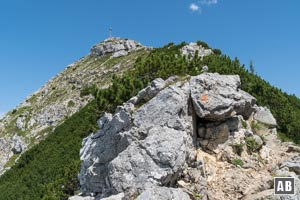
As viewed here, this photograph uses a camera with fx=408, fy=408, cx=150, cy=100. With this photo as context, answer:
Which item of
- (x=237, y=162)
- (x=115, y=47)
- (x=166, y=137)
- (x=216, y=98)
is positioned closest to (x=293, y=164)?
(x=237, y=162)

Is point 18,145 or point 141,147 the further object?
point 18,145

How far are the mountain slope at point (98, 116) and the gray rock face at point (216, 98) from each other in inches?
81.6

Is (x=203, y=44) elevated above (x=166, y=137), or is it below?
above

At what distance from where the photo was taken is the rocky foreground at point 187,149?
16.1 metres

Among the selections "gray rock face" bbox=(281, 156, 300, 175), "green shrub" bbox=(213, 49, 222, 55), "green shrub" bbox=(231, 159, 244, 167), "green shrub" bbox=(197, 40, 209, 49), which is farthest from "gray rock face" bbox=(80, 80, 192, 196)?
"green shrub" bbox=(197, 40, 209, 49)

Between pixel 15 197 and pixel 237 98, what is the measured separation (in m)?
29.1

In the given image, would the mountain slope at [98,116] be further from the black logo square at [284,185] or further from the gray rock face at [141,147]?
the black logo square at [284,185]

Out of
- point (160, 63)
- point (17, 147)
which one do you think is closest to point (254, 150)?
point (160, 63)

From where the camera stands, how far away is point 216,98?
59.9 feet

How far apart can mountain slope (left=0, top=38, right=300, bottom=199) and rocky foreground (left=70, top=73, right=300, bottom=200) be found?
279 centimetres

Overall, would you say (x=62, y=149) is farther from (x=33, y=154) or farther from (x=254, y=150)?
(x=254, y=150)

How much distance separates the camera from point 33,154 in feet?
167

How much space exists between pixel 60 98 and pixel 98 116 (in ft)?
156

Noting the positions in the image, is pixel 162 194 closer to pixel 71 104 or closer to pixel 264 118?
pixel 264 118
